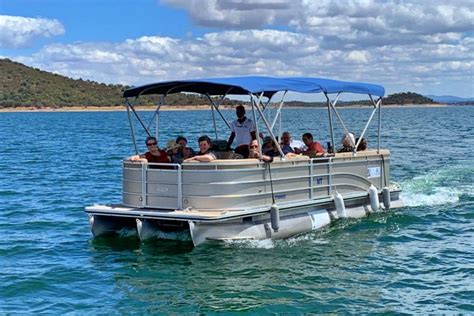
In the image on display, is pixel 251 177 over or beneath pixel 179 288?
over

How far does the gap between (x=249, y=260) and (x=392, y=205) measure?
20.9ft

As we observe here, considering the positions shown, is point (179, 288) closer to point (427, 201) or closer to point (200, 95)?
point (200, 95)

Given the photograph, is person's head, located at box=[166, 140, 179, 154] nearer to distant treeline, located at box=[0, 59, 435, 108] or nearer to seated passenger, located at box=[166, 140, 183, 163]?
seated passenger, located at box=[166, 140, 183, 163]

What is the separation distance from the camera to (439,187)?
2250 cm

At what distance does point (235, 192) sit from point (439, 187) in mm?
11363

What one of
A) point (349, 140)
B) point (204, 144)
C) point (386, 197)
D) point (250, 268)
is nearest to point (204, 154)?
point (204, 144)

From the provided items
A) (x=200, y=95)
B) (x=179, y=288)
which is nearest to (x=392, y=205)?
(x=200, y=95)

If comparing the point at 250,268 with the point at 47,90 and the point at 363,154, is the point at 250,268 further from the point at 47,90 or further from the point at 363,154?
the point at 47,90

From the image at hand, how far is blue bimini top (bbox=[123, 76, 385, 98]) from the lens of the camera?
13777 mm

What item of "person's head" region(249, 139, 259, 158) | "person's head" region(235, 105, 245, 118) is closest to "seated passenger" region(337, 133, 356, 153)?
"person's head" region(235, 105, 245, 118)

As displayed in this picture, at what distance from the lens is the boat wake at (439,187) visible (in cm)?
1986

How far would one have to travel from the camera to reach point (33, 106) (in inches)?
6619

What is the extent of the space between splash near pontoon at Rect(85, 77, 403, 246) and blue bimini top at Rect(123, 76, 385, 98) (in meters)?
0.02

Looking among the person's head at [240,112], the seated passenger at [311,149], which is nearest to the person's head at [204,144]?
the person's head at [240,112]
